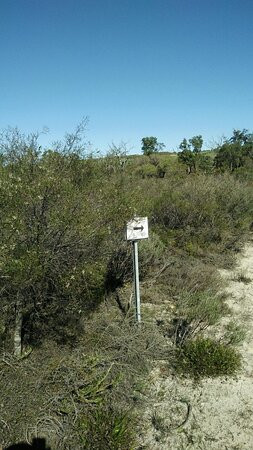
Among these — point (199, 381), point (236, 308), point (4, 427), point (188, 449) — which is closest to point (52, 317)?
point (4, 427)

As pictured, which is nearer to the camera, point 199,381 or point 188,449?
point 188,449

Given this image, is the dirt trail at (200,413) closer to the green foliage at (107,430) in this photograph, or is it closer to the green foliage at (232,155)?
the green foliage at (107,430)

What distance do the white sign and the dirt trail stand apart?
75.8 inches

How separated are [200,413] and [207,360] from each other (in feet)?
2.79

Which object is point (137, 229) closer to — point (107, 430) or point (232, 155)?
point (107, 430)

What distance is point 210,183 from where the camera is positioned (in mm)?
12766

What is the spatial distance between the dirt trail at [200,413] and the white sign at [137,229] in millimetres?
1926

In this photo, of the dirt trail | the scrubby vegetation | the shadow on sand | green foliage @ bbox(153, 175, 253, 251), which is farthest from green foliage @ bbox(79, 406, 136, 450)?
green foliage @ bbox(153, 175, 253, 251)

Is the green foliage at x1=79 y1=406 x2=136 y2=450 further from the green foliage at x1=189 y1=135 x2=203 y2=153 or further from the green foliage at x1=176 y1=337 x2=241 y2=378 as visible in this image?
the green foliage at x1=189 y1=135 x2=203 y2=153

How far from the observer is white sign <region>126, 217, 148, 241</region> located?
5188mm

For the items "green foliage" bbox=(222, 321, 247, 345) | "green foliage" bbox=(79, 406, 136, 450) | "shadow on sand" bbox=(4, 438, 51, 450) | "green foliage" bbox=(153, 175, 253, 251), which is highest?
"green foliage" bbox=(153, 175, 253, 251)

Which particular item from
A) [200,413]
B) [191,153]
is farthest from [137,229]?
[191,153]

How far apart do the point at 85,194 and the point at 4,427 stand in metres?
3.10

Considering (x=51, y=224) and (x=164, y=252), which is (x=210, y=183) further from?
(x=51, y=224)
